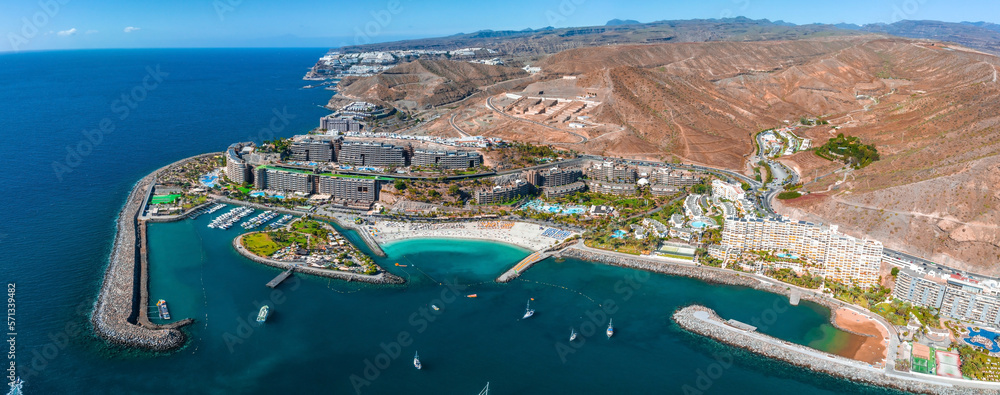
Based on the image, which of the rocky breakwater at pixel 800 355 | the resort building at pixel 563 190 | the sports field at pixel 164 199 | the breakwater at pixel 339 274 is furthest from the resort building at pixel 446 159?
the rocky breakwater at pixel 800 355

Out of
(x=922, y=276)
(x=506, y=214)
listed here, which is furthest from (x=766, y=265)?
(x=506, y=214)

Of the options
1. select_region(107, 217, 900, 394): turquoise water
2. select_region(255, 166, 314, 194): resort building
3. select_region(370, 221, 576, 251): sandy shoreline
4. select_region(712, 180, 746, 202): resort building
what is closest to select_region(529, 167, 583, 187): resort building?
select_region(370, 221, 576, 251): sandy shoreline

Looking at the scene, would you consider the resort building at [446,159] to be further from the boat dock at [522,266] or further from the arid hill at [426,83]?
the arid hill at [426,83]

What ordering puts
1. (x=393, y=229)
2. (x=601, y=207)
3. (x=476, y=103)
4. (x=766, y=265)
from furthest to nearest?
(x=476, y=103), (x=601, y=207), (x=393, y=229), (x=766, y=265)

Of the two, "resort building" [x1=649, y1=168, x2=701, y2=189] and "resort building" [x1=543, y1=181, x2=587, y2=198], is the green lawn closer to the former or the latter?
"resort building" [x1=543, y1=181, x2=587, y2=198]

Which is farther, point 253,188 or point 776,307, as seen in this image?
point 253,188

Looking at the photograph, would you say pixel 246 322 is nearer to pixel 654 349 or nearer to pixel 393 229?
pixel 393 229

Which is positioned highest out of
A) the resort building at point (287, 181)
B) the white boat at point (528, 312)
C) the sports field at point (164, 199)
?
the resort building at point (287, 181)
